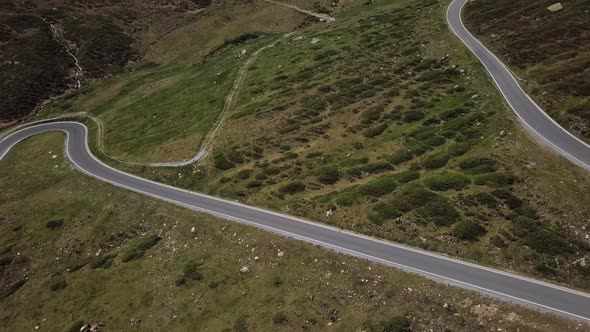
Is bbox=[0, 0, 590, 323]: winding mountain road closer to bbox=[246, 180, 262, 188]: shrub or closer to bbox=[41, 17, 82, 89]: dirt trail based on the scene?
bbox=[246, 180, 262, 188]: shrub

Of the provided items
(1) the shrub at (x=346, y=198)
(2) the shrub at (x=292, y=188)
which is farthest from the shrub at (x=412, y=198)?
(2) the shrub at (x=292, y=188)

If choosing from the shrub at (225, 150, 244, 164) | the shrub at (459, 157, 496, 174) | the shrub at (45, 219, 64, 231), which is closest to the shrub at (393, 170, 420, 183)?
the shrub at (459, 157, 496, 174)

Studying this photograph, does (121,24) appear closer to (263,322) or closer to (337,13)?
(337,13)

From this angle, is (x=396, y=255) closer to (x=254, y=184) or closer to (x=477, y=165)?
(x=477, y=165)

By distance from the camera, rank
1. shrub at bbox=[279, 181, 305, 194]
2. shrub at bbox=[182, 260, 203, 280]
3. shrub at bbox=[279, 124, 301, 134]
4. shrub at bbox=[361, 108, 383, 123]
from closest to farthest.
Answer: shrub at bbox=[182, 260, 203, 280]
shrub at bbox=[279, 181, 305, 194]
shrub at bbox=[361, 108, 383, 123]
shrub at bbox=[279, 124, 301, 134]

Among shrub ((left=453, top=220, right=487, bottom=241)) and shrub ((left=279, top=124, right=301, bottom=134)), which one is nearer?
shrub ((left=453, top=220, right=487, bottom=241))

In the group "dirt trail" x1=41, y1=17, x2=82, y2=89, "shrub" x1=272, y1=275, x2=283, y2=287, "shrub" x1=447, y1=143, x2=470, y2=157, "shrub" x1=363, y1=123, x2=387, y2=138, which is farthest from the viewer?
"dirt trail" x1=41, y1=17, x2=82, y2=89

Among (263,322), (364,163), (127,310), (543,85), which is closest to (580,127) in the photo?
(543,85)
